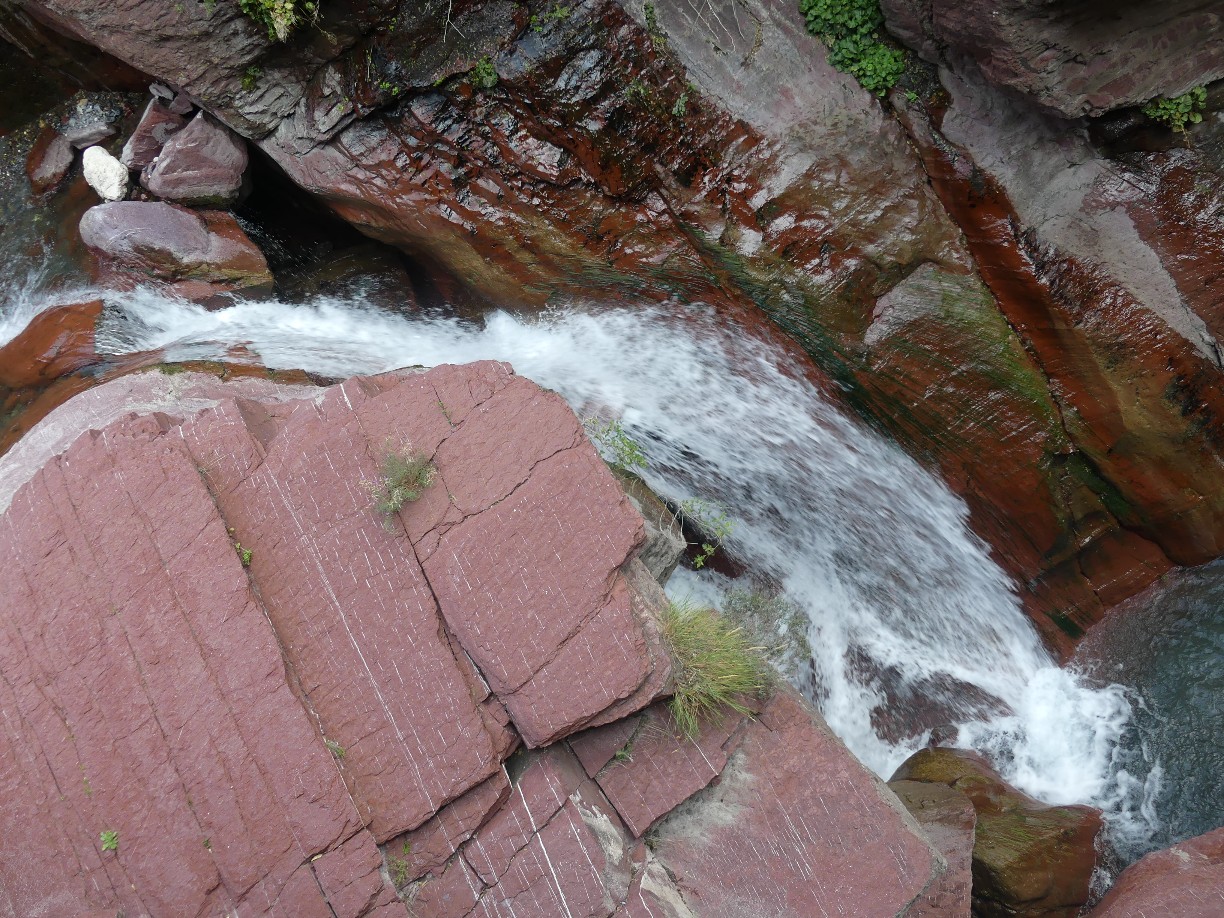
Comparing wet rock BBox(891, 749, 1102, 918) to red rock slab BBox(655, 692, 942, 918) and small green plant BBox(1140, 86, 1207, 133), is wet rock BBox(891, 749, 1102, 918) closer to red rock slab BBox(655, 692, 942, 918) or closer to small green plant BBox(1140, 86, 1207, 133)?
red rock slab BBox(655, 692, 942, 918)

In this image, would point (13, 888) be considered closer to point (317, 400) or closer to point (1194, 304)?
point (317, 400)

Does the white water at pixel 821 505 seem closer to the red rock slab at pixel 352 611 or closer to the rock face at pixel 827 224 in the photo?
the rock face at pixel 827 224

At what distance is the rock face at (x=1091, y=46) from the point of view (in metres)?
→ 4.53

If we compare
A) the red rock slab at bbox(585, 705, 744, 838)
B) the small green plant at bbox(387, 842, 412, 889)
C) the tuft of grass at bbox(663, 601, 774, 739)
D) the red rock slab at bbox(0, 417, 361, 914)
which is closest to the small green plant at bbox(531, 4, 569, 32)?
the red rock slab at bbox(0, 417, 361, 914)

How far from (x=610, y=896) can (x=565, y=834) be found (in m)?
0.37

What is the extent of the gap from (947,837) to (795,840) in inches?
53.7

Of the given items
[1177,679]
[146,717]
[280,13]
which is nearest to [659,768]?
[146,717]

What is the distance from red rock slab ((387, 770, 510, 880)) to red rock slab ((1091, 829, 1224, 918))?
11.4ft

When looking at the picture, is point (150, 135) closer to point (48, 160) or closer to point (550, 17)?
point (48, 160)

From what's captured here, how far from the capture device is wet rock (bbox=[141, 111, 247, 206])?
20.4 feet

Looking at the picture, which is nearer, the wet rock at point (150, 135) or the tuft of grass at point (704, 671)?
the tuft of grass at point (704, 671)

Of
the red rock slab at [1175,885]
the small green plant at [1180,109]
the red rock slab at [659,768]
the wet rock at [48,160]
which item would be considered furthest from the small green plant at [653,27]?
the red rock slab at [1175,885]

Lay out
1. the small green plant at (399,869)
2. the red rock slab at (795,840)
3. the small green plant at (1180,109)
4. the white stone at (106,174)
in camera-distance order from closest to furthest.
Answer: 1. the small green plant at (399,869)
2. the red rock slab at (795,840)
3. the small green plant at (1180,109)
4. the white stone at (106,174)

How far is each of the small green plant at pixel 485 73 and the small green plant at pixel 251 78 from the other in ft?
5.60
